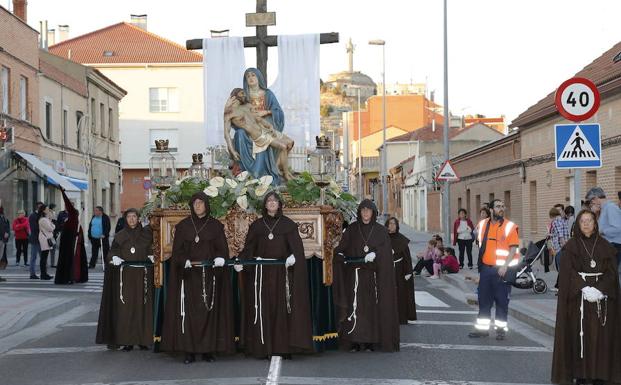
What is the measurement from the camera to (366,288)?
1143 centimetres

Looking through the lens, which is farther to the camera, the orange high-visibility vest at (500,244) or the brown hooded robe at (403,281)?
the brown hooded robe at (403,281)

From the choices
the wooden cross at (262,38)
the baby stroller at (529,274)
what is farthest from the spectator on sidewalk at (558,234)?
the wooden cross at (262,38)

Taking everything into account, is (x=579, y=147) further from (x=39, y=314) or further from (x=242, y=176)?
(x=39, y=314)

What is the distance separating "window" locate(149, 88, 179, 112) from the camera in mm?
62469

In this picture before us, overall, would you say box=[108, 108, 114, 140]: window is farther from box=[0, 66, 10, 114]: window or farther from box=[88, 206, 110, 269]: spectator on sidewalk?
box=[88, 206, 110, 269]: spectator on sidewalk

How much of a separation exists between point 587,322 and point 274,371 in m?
2.93

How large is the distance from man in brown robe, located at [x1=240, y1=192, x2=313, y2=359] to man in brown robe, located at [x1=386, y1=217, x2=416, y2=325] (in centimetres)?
326

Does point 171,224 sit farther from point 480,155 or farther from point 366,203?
point 480,155

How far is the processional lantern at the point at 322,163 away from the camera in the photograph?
38.0ft

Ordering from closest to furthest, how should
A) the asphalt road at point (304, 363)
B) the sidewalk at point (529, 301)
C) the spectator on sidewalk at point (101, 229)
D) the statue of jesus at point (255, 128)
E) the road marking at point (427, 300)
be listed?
the asphalt road at point (304, 363) → the statue of jesus at point (255, 128) → the sidewalk at point (529, 301) → the road marking at point (427, 300) → the spectator on sidewalk at point (101, 229)

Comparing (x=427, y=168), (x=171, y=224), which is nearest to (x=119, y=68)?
(x=427, y=168)

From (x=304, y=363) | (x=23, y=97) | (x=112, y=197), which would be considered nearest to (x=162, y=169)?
(x=304, y=363)

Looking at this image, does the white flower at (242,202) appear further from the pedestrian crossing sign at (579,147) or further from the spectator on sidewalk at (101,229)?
the spectator on sidewalk at (101,229)

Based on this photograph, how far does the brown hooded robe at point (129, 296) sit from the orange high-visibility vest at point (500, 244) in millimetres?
4016
